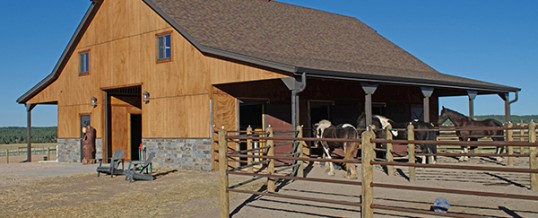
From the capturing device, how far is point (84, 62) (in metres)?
22.3

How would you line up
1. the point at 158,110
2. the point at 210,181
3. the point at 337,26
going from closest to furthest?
the point at 210,181
the point at 158,110
the point at 337,26

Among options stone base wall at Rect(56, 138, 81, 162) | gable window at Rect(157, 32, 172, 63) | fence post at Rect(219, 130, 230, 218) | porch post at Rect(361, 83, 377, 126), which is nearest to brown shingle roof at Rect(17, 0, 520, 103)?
porch post at Rect(361, 83, 377, 126)

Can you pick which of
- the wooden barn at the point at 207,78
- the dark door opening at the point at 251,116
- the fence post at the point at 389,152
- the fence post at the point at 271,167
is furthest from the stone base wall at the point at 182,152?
the fence post at the point at 389,152

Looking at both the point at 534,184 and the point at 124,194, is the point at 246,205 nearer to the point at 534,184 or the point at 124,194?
the point at 124,194

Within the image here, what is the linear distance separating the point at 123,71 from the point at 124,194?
8.96 meters

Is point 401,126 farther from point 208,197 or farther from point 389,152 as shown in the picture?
point 208,197

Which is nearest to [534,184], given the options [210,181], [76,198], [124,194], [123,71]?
[210,181]

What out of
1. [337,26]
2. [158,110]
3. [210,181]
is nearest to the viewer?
[210,181]

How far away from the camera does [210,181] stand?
13.8 m

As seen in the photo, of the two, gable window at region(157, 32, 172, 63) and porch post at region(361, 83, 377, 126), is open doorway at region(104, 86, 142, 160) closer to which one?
gable window at region(157, 32, 172, 63)

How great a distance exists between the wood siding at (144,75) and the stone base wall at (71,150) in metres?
0.30

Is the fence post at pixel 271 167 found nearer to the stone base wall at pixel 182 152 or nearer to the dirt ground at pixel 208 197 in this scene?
the dirt ground at pixel 208 197

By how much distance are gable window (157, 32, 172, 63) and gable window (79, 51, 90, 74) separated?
487cm

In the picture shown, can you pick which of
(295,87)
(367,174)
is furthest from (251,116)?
(367,174)
